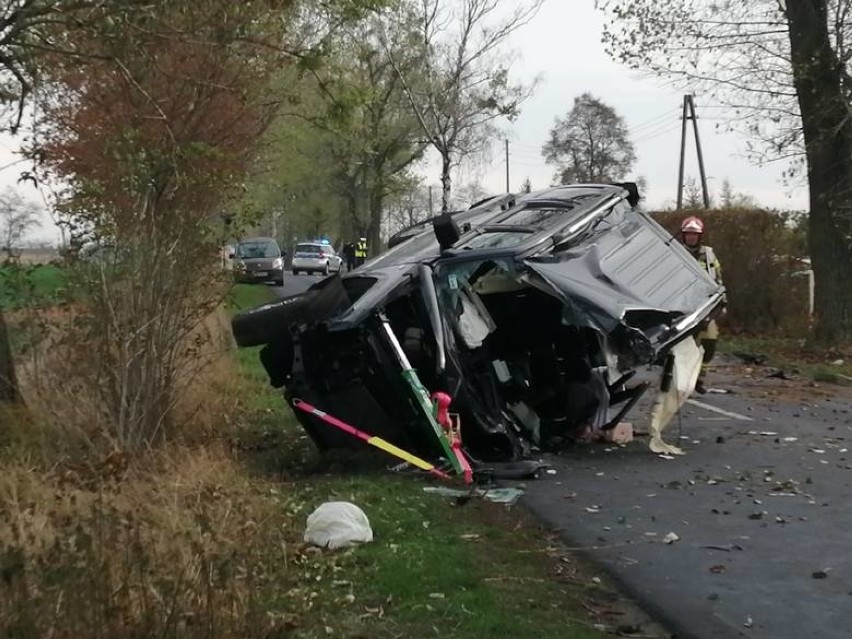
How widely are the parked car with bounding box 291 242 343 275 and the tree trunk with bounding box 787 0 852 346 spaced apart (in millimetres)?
37283

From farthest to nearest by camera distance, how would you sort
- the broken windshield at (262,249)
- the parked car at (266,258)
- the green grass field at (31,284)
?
the broken windshield at (262,249), the parked car at (266,258), the green grass field at (31,284)

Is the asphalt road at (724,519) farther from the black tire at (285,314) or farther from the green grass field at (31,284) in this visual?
the green grass field at (31,284)

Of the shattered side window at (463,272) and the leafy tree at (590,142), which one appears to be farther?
the leafy tree at (590,142)

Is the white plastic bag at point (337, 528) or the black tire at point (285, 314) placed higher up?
the black tire at point (285, 314)

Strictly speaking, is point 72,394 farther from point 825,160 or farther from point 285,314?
point 825,160

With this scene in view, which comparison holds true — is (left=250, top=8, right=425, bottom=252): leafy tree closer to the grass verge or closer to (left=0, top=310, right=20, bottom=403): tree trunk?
(left=0, top=310, right=20, bottom=403): tree trunk

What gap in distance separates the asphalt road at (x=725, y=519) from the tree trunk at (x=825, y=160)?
656 cm

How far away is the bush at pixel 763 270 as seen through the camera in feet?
64.2

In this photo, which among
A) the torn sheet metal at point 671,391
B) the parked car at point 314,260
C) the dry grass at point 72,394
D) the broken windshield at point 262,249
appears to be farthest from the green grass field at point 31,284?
the parked car at point 314,260

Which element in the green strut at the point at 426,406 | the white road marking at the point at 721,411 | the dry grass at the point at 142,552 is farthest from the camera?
the white road marking at the point at 721,411

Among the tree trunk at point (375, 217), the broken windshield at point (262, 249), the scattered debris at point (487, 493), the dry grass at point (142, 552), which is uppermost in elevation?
the tree trunk at point (375, 217)

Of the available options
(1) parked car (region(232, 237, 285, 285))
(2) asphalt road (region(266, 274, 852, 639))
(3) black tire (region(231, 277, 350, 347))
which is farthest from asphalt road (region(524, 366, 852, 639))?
(1) parked car (region(232, 237, 285, 285))

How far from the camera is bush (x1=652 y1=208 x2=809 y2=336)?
1958cm

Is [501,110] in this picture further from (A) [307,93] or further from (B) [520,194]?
(B) [520,194]
